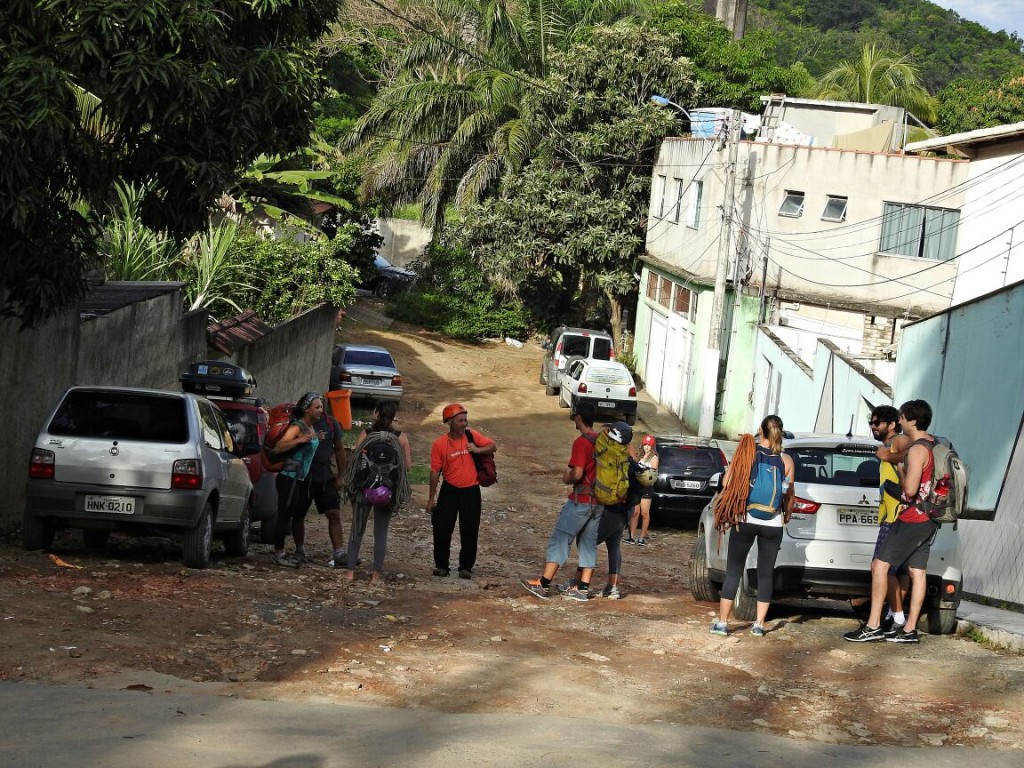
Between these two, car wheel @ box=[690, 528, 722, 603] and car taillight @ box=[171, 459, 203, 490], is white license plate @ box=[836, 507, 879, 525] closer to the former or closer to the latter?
car wheel @ box=[690, 528, 722, 603]

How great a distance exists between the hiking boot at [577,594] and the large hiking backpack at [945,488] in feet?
11.1

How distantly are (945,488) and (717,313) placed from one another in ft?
61.8

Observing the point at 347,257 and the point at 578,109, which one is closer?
the point at 578,109

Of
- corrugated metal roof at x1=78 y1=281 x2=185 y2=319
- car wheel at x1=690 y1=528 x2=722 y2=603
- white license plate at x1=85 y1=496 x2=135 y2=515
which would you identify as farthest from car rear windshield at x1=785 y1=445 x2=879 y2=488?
corrugated metal roof at x1=78 y1=281 x2=185 y2=319

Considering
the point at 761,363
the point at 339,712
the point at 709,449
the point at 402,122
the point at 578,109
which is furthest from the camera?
the point at 402,122

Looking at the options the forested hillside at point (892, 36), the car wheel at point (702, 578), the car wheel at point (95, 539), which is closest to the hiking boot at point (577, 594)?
the car wheel at point (702, 578)

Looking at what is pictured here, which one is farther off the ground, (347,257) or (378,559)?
(347,257)

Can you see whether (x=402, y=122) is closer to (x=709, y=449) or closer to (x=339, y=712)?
(x=709, y=449)

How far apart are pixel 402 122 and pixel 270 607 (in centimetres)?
3431

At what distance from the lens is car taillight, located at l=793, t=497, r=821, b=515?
10258 millimetres

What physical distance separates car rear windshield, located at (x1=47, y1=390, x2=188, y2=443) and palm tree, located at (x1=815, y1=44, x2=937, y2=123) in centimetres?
4073

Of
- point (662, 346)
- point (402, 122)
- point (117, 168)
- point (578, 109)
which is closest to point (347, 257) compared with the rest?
point (402, 122)

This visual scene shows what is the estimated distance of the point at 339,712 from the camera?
22.7ft

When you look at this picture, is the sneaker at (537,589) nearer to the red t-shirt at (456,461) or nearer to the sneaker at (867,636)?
the red t-shirt at (456,461)
